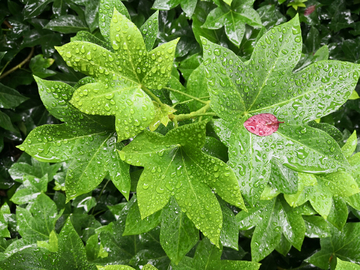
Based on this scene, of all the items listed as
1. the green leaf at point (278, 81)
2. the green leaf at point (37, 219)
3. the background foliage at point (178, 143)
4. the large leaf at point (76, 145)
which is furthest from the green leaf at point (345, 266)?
the green leaf at point (37, 219)

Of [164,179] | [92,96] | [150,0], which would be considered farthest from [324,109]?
[150,0]

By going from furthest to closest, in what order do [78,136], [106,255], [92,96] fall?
[106,255]
[78,136]
[92,96]

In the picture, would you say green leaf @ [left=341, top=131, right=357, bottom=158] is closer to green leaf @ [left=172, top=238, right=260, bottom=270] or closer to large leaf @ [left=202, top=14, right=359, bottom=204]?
large leaf @ [left=202, top=14, right=359, bottom=204]

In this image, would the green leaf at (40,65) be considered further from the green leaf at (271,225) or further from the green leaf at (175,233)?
the green leaf at (271,225)

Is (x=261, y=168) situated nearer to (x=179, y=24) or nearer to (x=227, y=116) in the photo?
(x=227, y=116)

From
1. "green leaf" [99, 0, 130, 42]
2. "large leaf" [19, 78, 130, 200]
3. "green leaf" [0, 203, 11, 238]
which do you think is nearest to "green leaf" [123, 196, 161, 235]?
"large leaf" [19, 78, 130, 200]

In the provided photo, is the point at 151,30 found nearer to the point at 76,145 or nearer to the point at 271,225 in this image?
the point at 76,145
